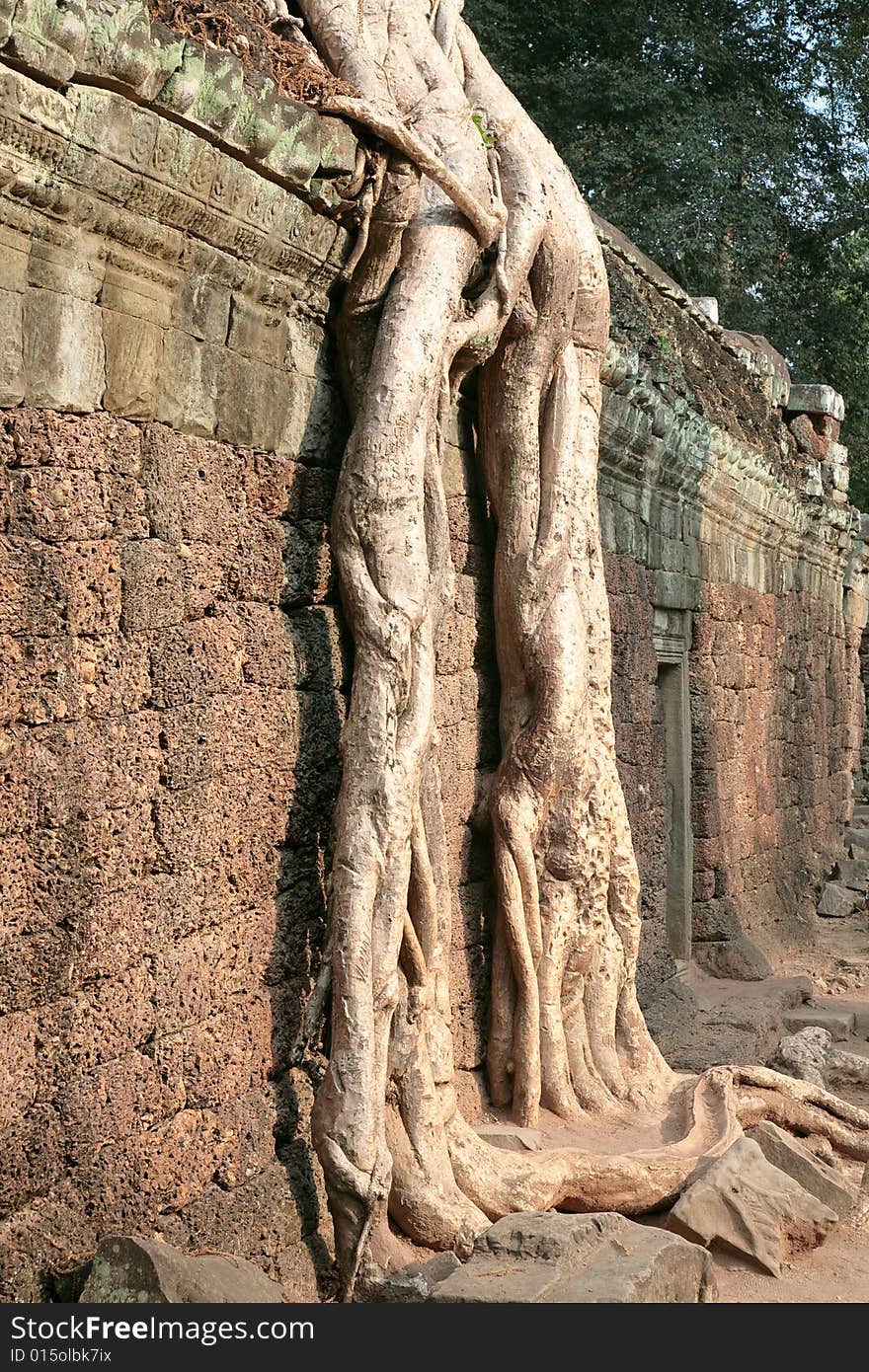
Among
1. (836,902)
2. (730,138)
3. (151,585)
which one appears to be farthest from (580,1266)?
(730,138)

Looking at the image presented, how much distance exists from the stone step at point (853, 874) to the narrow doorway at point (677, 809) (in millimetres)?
3508

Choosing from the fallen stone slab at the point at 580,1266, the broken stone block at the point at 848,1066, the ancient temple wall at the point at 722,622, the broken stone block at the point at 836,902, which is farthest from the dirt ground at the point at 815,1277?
the broken stone block at the point at 836,902

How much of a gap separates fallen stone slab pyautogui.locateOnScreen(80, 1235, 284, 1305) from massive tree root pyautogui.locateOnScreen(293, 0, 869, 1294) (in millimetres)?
632

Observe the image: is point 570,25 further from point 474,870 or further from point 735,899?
point 474,870

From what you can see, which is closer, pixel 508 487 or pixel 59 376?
pixel 59 376

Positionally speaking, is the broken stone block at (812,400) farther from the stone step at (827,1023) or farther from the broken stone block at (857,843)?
the stone step at (827,1023)

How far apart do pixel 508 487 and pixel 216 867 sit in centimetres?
198

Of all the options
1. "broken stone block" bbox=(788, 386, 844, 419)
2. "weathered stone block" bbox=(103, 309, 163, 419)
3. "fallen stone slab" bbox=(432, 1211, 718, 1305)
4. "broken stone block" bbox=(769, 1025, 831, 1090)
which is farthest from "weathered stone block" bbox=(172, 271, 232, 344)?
Result: "broken stone block" bbox=(788, 386, 844, 419)

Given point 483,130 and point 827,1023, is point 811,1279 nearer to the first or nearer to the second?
point 827,1023

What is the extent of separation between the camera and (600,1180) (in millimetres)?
4605

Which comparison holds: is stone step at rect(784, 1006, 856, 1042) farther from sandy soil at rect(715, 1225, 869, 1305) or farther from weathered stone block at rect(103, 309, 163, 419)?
weathered stone block at rect(103, 309, 163, 419)

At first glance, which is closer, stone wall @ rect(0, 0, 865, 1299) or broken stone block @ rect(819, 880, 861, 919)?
stone wall @ rect(0, 0, 865, 1299)

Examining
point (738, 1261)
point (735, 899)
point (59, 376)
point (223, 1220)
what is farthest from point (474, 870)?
point (735, 899)

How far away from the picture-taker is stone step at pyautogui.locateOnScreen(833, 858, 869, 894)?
11383 mm
